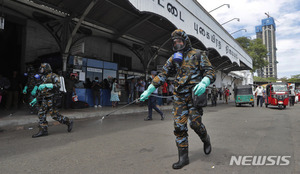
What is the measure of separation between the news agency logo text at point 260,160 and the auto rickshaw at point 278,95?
38.6 ft

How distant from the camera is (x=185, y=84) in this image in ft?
8.45

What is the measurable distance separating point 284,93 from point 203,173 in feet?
43.7

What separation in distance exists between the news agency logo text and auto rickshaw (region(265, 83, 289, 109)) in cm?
1176

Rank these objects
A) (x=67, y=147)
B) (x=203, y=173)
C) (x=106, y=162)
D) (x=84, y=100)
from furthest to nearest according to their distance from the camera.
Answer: (x=84, y=100) → (x=67, y=147) → (x=106, y=162) → (x=203, y=173)

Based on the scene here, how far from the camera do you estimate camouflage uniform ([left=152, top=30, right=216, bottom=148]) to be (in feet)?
8.25

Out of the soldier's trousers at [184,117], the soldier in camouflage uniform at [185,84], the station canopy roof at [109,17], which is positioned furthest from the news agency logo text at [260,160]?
the station canopy roof at [109,17]

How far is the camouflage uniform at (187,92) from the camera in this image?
252 cm

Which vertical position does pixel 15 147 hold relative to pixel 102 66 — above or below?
A: below

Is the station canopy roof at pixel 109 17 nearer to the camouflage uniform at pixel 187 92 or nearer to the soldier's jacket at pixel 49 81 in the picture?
the soldier's jacket at pixel 49 81

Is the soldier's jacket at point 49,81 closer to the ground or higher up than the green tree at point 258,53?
closer to the ground

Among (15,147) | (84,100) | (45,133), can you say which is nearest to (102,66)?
(84,100)

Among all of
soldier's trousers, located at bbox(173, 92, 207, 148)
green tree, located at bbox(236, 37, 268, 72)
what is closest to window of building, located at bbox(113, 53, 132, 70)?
soldier's trousers, located at bbox(173, 92, 207, 148)

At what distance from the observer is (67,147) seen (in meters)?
3.53

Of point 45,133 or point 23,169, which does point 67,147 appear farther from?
point 45,133
